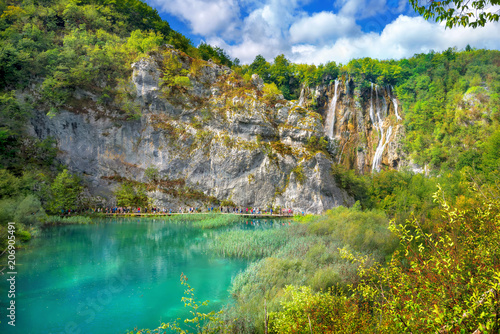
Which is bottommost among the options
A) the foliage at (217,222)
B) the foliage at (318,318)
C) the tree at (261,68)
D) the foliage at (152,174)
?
the foliage at (217,222)

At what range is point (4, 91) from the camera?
31062mm

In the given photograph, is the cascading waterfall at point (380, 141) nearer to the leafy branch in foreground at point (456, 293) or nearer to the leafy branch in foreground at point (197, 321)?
the leafy branch in foreground at point (197, 321)

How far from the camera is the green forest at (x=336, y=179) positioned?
386 cm

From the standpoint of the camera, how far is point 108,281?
475 inches

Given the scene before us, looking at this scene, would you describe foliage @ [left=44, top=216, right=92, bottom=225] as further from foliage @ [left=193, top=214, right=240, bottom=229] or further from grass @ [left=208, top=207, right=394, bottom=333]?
grass @ [left=208, top=207, right=394, bottom=333]

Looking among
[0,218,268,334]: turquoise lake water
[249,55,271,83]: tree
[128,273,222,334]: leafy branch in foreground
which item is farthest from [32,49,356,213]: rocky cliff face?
[128,273,222,334]: leafy branch in foreground

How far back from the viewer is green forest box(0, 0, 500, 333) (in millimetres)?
3864

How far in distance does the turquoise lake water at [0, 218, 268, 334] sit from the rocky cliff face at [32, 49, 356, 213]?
16414 mm

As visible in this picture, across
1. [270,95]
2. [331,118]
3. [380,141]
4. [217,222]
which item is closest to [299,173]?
[270,95]

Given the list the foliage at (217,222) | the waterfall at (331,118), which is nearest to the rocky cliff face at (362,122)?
the waterfall at (331,118)

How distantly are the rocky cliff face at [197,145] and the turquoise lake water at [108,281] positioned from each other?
53.9 ft

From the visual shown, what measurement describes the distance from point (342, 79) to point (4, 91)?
52.0 metres

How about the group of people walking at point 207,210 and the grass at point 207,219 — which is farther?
the group of people walking at point 207,210

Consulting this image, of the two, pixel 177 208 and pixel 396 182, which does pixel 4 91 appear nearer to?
pixel 177 208
